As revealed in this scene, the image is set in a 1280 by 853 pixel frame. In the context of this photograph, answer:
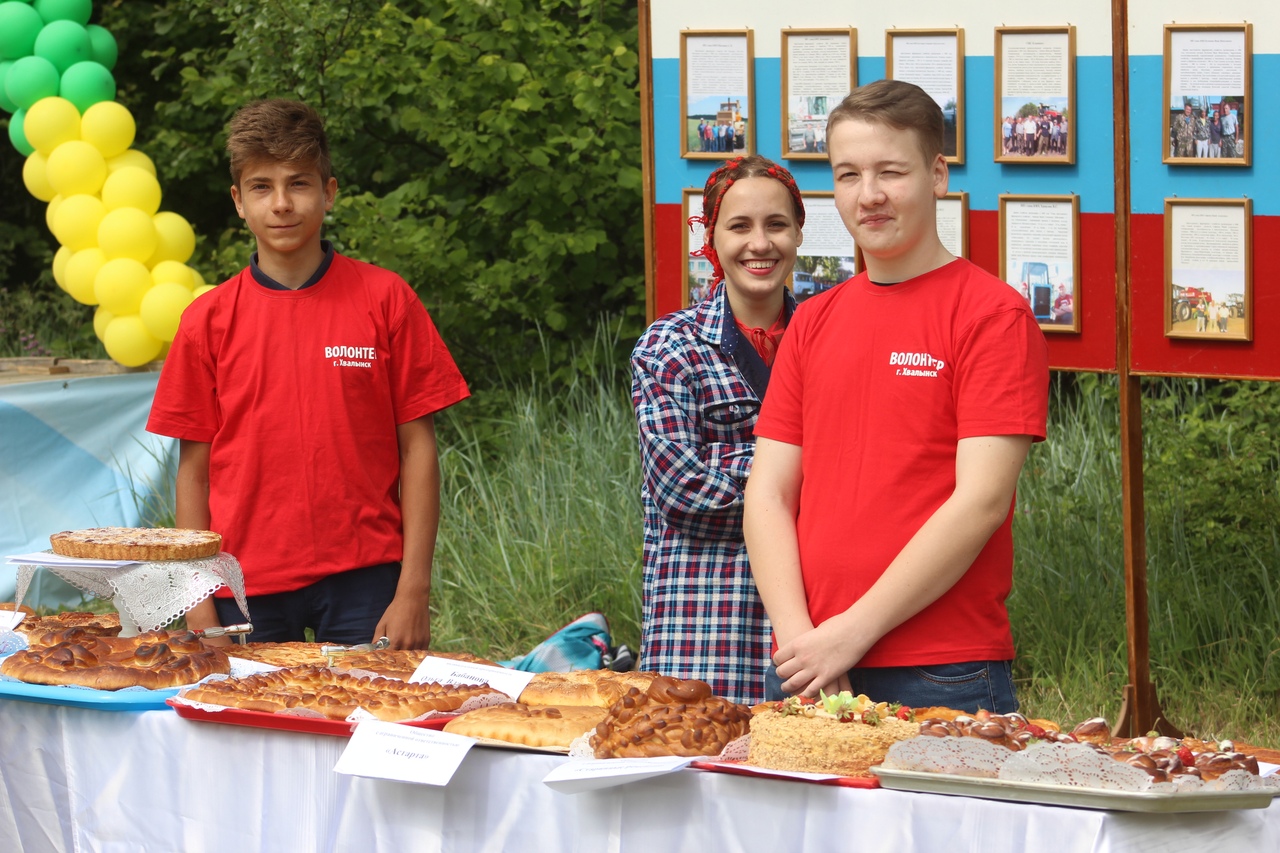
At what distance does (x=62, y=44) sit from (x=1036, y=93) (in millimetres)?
5025

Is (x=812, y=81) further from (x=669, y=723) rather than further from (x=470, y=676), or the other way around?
(x=669, y=723)

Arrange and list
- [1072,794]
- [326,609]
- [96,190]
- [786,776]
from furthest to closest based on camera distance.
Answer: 1. [96,190]
2. [326,609]
3. [786,776]
4. [1072,794]

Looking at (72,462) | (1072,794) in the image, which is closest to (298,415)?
(1072,794)

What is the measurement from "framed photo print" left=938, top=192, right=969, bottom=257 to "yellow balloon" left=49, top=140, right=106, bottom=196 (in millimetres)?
4396

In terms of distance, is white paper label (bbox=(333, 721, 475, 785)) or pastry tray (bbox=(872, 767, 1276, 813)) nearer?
pastry tray (bbox=(872, 767, 1276, 813))

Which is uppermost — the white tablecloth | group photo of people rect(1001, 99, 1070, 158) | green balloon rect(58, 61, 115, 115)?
green balloon rect(58, 61, 115, 115)

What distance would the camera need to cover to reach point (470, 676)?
2561 mm

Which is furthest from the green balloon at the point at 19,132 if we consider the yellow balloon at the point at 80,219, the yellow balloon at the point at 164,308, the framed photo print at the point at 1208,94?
the framed photo print at the point at 1208,94

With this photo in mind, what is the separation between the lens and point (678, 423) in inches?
111

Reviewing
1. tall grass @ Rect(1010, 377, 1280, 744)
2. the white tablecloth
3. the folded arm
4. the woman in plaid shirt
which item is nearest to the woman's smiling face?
the woman in plaid shirt

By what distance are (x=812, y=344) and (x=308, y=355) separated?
47.1 inches

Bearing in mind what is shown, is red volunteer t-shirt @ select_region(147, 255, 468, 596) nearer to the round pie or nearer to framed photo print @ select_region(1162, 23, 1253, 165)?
the round pie

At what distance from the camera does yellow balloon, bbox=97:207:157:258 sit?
21.2 feet

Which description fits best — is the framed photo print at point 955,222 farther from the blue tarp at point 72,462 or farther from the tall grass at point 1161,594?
the blue tarp at point 72,462
